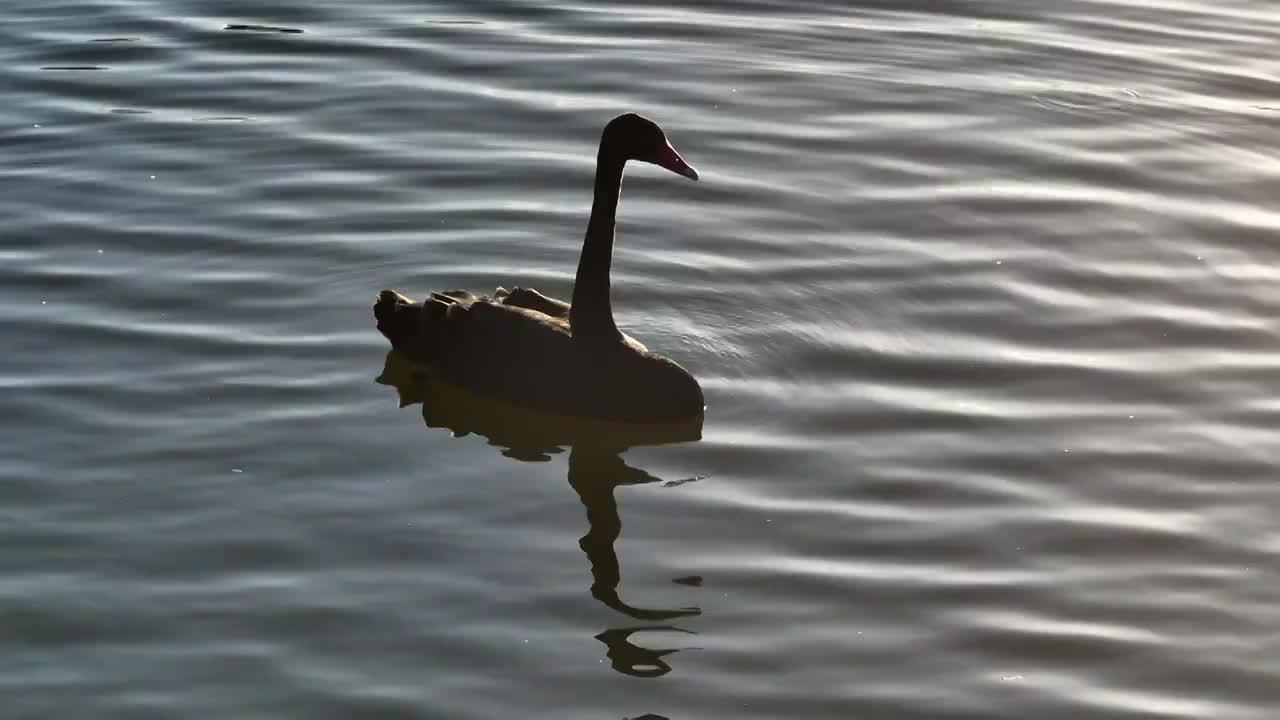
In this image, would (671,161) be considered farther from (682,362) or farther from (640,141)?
(682,362)

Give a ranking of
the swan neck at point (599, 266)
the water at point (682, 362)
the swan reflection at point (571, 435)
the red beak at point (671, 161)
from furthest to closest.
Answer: the swan neck at point (599, 266) < the red beak at point (671, 161) < the swan reflection at point (571, 435) < the water at point (682, 362)

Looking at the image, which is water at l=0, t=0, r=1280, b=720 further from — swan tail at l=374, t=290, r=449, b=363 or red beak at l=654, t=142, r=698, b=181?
red beak at l=654, t=142, r=698, b=181

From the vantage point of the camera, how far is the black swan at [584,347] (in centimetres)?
1097

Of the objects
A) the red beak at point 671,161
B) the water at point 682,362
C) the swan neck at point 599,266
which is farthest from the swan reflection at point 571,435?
the red beak at point 671,161

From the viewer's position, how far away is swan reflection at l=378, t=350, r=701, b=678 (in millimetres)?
10070

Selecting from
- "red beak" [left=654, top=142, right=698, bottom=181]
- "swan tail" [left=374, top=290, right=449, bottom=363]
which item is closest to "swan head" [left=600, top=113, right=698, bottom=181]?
"red beak" [left=654, top=142, right=698, bottom=181]

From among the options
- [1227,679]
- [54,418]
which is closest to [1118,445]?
[1227,679]

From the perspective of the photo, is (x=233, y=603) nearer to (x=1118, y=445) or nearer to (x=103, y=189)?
(x=1118, y=445)

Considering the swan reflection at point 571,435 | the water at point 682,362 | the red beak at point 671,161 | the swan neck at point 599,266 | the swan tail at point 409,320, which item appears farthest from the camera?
the swan tail at point 409,320

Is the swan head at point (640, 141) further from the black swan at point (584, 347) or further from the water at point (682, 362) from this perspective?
the water at point (682, 362)

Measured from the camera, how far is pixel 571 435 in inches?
441

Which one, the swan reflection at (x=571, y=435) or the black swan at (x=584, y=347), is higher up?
the black swan at (x=584, y=347)

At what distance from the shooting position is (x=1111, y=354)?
11938mm

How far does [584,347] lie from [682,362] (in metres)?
0.93
